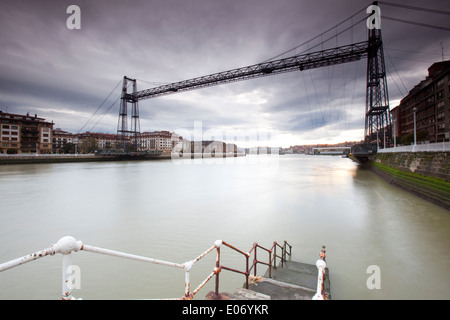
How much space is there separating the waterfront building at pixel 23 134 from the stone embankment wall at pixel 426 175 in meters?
84.1

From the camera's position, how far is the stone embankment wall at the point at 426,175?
12.5 meters

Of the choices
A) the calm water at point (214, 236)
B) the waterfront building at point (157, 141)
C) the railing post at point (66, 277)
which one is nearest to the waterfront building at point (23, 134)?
the waterfront building at point (157, 141)

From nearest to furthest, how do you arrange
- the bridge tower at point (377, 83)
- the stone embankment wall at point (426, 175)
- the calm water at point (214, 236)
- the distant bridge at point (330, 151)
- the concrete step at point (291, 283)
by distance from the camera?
the concrete step at point (291, 283) → the calm water at point (214, 236) → the stone embankment wall at point (426, 175) → the bridge tower at point (377, 83) → the distant bridge at point (330, 151)

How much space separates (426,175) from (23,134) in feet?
298

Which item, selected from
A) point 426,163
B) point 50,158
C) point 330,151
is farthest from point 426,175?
point 330,151

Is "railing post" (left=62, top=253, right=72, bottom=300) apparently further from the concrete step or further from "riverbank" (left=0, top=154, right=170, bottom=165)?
"riverbank" (left=0, top=154, right=170, bottom=165)

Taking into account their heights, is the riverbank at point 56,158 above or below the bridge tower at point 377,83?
below

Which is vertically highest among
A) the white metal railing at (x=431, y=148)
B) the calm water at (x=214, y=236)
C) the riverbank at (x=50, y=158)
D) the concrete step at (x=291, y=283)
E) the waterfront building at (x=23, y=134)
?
the waterfront building at (x=23, y=134)

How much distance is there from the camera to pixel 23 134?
216ft

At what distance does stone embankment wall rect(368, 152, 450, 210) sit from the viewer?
41.2ft

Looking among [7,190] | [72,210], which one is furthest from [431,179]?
[7,190]

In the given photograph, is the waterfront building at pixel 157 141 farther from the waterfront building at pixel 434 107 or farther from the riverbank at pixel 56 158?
the waterfront building at pixel 434 107

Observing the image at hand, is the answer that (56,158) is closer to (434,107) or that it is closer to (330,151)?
(434,107)
